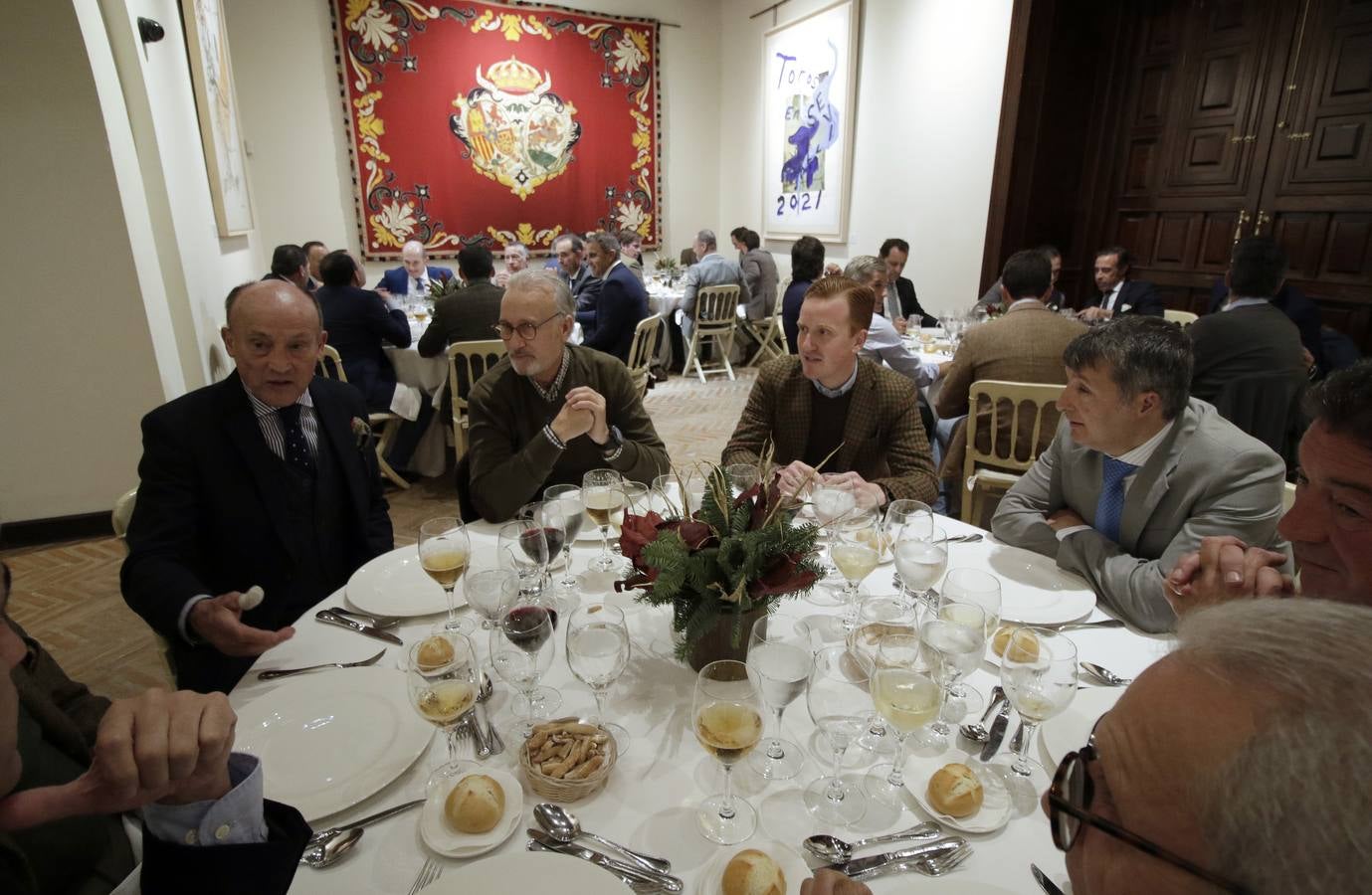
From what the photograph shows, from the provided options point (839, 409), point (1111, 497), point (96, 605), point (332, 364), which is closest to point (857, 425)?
point (839, 409)

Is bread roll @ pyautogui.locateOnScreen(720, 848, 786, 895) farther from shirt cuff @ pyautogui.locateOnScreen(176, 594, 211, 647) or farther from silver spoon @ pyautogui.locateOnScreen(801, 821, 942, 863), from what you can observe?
shirt cuff @ pyautogui.locateOnScreen(176, 594, 211, 647)

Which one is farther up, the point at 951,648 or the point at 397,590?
the point at 951,648

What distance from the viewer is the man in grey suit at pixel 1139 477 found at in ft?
5.01

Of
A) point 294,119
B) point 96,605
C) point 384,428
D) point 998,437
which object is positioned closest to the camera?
point 96,605

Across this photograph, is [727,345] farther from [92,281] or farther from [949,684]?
[949,684]

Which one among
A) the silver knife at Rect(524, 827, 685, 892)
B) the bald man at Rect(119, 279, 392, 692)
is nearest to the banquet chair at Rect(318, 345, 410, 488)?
the bald man at Rect(119, 279, 392, 692)

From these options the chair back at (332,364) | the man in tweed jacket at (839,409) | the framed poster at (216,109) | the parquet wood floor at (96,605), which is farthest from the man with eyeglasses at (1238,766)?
the framed poster at (216,109)

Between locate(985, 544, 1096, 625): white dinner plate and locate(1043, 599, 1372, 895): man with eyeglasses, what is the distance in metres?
0.85

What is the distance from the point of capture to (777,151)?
910 cm

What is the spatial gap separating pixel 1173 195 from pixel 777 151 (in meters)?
4.91

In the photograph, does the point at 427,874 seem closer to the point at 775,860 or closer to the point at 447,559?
the point at 775,860

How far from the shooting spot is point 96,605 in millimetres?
3170

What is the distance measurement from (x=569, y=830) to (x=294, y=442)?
145cm

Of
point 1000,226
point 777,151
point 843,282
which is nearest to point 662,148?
point 777,151
